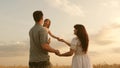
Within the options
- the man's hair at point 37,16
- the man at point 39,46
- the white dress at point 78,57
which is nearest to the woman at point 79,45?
the white dress at point 78,57

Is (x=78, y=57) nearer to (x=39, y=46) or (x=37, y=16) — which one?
(x=39, y=46)

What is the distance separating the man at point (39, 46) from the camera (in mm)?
8711

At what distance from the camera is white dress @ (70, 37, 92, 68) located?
9.14 meters

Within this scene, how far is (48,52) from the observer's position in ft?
29.0

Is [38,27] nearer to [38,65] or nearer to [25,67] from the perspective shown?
[38,65]

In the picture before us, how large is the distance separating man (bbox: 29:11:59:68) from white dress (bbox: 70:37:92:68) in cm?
54

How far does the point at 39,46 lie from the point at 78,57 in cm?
118

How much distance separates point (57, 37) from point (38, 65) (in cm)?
193

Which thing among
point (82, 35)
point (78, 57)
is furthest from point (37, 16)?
point (78, 57)

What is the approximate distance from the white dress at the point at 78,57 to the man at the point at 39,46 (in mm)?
544

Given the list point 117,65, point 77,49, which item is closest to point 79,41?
point 77,49

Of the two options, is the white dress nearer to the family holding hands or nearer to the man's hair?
the family holding hands

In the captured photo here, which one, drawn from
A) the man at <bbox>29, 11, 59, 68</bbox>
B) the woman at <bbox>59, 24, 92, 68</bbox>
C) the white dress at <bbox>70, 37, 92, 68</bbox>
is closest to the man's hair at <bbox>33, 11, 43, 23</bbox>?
the man at <bbox>29, 11, 59, 68</bbox>

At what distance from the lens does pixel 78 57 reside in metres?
9.36
